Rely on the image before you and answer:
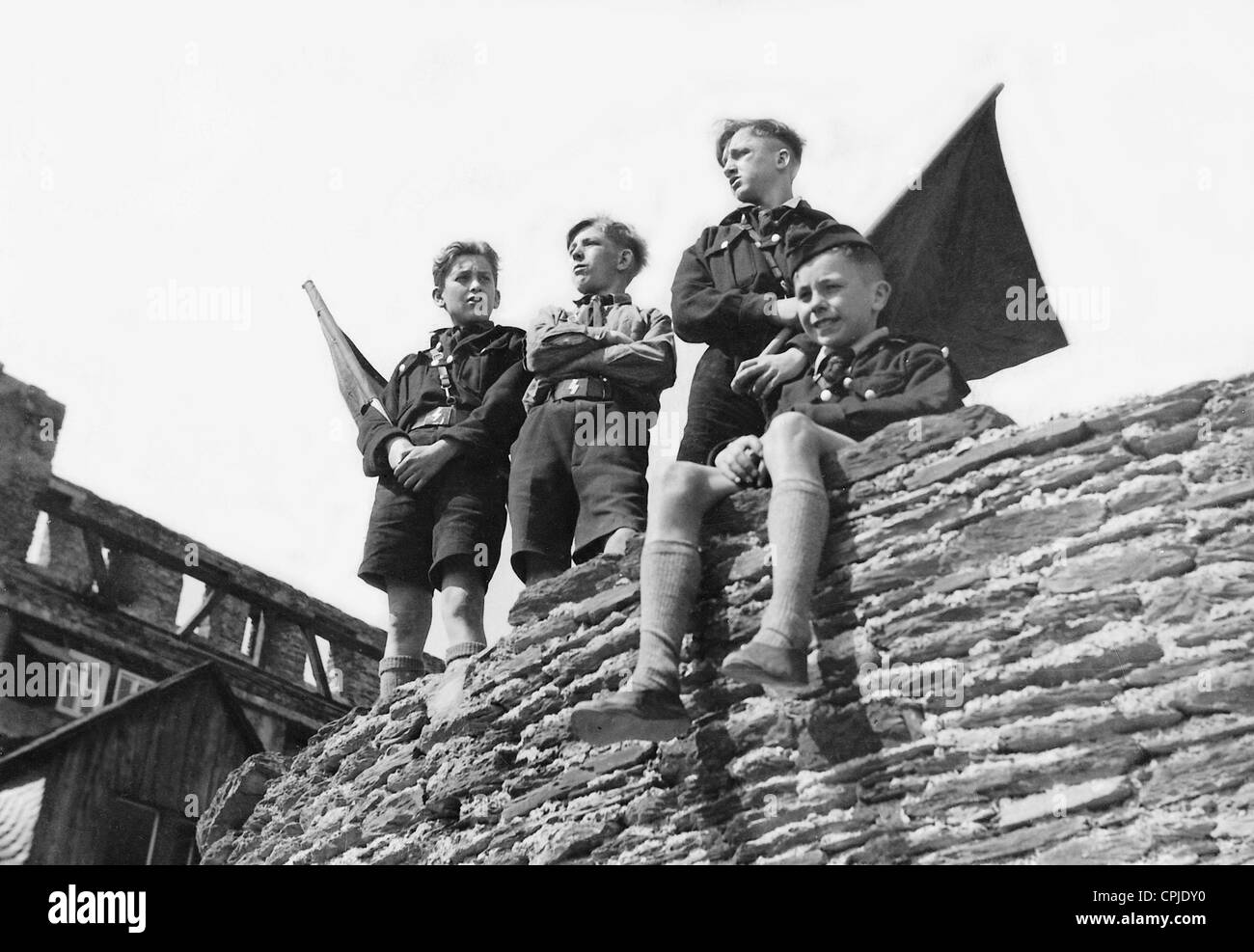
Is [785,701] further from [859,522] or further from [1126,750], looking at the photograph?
[1126,750]

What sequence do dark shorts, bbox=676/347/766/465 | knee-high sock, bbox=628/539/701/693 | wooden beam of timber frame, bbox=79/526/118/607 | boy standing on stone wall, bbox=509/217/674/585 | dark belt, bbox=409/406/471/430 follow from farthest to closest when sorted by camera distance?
wooden beam of timber frame, bbox=79/526/118/607 < dark belt, bbox=409/406/471/430 < boy standing on stone wall, bbox=509/217/674/585 < dark shorts, bbox=676/347/766/465 < knee-high sock, bbox=628/539/701/693

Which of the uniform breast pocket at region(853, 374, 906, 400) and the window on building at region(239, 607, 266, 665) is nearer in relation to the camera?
the uniform breast pocket at region(853, 374, 906, 400)

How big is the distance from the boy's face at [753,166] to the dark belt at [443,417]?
1.45m

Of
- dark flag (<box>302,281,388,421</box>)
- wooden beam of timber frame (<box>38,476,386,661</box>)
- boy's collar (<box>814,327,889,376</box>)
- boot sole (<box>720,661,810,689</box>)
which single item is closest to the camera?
boot sole (<box>720,661,810,689</box>)

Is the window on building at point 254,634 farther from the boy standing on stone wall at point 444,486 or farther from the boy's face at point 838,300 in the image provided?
the boy's face at point 838,300

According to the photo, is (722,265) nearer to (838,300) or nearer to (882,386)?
(838,300)

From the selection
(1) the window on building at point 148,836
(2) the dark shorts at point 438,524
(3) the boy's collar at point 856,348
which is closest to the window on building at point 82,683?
(1) the window on building at point 148,836

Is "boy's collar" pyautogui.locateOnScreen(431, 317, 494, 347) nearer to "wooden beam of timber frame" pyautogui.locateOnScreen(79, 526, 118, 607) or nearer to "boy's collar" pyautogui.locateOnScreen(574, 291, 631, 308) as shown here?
"boy's collar" pyautogui.locateOnScreen(574, 291, 631, 308)

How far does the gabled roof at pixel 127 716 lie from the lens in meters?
8.42

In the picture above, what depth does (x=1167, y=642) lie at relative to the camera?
4738 mm

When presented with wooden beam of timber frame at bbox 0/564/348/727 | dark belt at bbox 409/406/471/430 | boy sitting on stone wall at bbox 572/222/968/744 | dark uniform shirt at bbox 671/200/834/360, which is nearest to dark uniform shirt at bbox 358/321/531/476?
dark belt at bbox 409/406/471/430

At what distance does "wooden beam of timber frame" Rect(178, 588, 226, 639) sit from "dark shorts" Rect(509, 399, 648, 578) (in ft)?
17.6

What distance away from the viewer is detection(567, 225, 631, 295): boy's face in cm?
720
